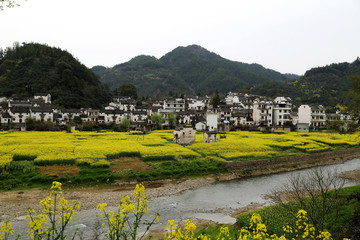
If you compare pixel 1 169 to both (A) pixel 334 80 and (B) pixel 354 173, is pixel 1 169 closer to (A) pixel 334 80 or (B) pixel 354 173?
(B) pixel 354 173

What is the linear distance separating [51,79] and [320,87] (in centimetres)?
13126

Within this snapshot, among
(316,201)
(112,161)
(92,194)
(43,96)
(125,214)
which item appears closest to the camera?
(125,214)

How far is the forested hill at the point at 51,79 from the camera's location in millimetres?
89688

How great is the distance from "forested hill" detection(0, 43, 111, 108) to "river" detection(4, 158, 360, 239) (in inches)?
2908

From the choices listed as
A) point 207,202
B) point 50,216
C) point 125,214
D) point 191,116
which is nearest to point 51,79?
point 191,116

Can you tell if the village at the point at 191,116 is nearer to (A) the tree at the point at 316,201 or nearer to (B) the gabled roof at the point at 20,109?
(B) the gabled roof at the point at 20,109

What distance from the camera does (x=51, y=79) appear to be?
95312 millimetres

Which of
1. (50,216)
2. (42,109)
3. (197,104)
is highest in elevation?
(197,104)

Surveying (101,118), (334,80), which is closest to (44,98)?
(101,118)

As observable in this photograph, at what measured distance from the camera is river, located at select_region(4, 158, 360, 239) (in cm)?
1932

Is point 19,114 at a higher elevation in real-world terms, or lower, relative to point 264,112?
lower

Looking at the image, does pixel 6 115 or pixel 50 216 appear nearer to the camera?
pixel 50 216

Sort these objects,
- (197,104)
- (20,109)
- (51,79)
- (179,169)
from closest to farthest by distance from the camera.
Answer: (179,169) < (20,109) < (51,79) < (197,104)

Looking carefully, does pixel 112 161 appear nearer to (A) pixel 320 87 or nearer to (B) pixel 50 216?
(B) pixel 50 216
